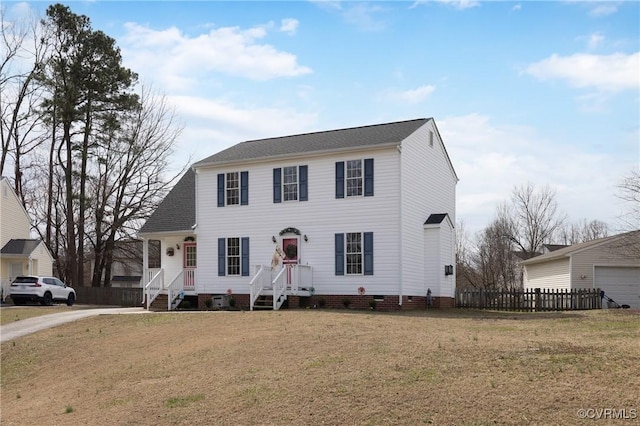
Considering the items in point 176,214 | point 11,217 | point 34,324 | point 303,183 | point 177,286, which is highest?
point 303,183

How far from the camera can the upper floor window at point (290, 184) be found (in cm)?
2830

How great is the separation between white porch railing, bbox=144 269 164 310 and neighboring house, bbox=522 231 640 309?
66.3 feet

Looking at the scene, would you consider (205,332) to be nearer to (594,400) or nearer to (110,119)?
(594,400)

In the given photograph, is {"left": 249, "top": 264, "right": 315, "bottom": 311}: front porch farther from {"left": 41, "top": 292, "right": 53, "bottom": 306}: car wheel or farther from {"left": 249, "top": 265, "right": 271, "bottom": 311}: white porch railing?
{"left": 41, "top": 292, "right": 53, "bottom": 306}: car wheel

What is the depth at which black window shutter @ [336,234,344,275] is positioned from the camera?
89.2 ft

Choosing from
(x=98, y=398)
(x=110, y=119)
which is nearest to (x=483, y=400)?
(x=98, y=398)

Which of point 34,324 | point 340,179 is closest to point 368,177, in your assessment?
point 340,179

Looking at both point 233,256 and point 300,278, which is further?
point 233,256

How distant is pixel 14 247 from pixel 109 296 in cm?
588

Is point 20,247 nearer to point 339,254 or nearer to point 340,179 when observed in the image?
point 339,254

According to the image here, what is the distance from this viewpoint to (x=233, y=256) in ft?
97.5

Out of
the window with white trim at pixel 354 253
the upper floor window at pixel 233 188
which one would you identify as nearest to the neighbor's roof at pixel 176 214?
the upper floor window at pixel 233 188

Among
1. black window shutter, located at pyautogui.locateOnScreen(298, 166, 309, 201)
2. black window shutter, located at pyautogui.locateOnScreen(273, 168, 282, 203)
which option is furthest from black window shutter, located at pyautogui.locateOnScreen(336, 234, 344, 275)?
black window shutter, located at pyautogui.locateOnScreen(273, 168, 282, 203)

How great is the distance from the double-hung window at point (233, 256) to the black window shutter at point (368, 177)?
5.59 m
